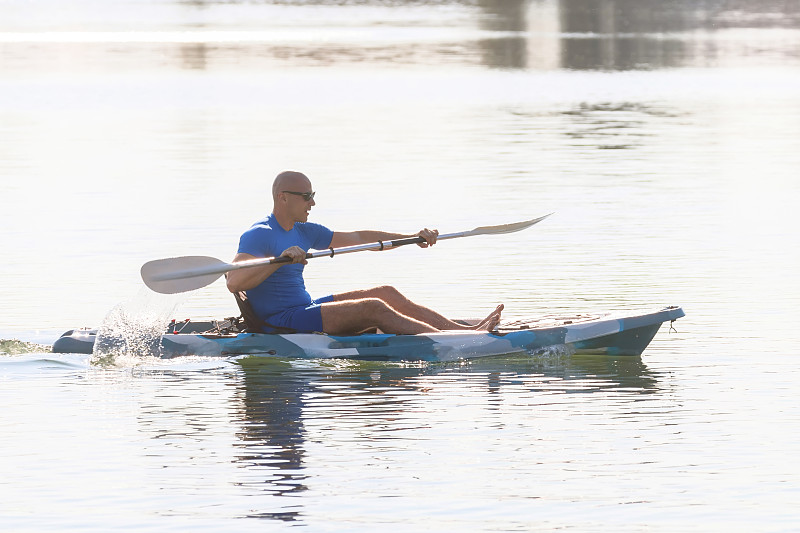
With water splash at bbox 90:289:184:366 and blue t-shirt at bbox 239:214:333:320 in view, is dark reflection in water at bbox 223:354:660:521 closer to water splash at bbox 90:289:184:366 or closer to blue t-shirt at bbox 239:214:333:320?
blue t-shirt at bbox 239:214:333:320

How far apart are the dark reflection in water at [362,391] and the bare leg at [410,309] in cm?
34

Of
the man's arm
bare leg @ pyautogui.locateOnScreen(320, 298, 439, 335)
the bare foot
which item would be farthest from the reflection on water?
the bare foot

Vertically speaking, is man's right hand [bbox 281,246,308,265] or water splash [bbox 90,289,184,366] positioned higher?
man's right hand [bbox 281,246,308,265]

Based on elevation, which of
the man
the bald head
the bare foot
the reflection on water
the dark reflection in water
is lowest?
the dark reflection in water

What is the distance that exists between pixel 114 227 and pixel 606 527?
1314 centimetres

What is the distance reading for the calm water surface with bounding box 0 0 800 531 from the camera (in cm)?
904

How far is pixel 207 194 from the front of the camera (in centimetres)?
2381

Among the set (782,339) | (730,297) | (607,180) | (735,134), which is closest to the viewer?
(782,339)

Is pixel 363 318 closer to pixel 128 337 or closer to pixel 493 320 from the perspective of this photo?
pixel 493 320

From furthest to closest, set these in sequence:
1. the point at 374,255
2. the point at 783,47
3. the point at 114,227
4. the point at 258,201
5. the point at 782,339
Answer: the point at 783,47 < the point at 258,201 < the point at 114,227 < the point at 374,255 < the point at 782,339

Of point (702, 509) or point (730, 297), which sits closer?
point (702, 509)

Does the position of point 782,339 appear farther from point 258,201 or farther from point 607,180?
point 607,180

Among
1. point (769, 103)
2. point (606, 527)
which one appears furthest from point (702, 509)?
point (769, 103)

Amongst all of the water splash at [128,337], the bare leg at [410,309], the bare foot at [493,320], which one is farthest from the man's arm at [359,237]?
the water splash at [128,337]
